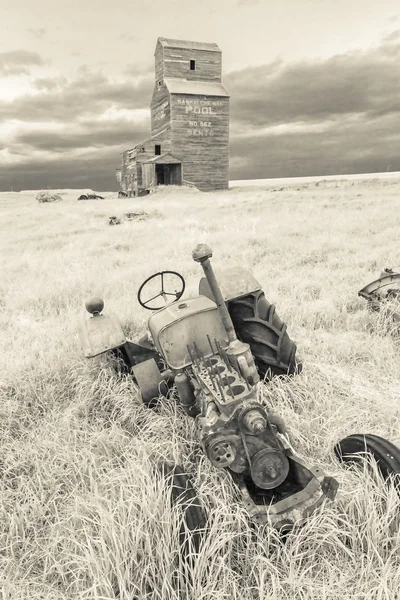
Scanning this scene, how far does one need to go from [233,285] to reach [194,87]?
28.5 metres

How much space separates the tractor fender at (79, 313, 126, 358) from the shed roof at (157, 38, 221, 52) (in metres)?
29.7

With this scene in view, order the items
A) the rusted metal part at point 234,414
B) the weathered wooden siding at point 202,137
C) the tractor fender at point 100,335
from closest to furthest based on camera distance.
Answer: the rusted metal part at point 234,414, the tractor fender at point 100,335, the weathered wooden siding at point 202,137

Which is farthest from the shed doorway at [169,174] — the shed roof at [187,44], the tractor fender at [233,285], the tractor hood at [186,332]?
the tractor hood at [186,332]

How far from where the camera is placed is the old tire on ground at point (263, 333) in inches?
128

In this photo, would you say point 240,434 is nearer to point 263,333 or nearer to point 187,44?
point 263,333

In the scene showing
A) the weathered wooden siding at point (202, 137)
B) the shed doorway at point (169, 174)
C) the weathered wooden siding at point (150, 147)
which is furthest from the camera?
the shed doorway at point (169, 174)

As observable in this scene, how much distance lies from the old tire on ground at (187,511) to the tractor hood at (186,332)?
734mm

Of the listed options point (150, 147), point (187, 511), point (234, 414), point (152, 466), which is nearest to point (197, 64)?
point (150, 147)

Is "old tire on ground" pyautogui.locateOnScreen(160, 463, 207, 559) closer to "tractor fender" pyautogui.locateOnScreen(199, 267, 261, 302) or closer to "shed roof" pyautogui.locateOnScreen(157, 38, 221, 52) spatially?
"tractor fender" pyautogui.locateOnScreen(199, 267, 261, 302)

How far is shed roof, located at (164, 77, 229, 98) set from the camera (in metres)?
27.2

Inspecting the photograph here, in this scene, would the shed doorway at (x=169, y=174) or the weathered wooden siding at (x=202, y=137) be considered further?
the shed doorway at (x=169, y=174)

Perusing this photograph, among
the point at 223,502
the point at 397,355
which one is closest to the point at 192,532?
the point at 223,502

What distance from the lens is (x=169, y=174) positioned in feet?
101

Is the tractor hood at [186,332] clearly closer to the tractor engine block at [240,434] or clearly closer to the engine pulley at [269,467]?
the tractor engine block at [240,434]
